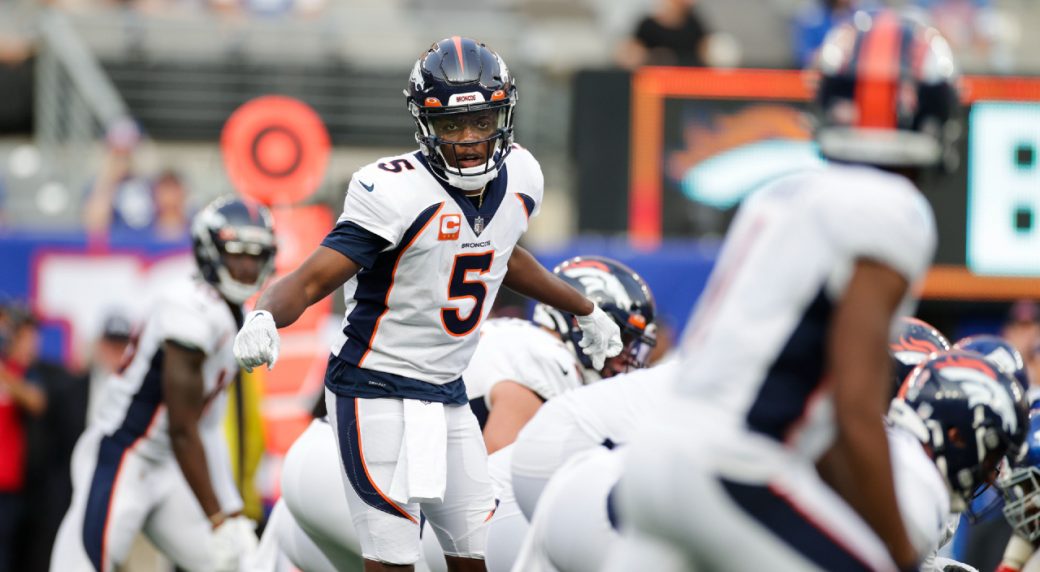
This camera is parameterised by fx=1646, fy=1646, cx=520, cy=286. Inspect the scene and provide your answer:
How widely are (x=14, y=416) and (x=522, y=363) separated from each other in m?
5.20

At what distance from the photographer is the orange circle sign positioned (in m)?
10.8

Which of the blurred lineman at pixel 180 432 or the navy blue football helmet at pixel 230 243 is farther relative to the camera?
the navy blue football helmet at pixel 230 243

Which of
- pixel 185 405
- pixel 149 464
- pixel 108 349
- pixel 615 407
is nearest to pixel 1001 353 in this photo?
pixel 615 407

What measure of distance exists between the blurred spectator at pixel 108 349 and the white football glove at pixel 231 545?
2.86 metres

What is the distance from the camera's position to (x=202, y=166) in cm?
1373

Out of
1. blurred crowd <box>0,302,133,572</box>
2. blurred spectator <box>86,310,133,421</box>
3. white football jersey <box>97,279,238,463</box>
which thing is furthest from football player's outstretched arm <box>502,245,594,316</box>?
blurred crowd <box>0,302,133,572</box>

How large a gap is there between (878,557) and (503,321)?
8.93ft

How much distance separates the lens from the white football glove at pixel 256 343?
402 centimetres

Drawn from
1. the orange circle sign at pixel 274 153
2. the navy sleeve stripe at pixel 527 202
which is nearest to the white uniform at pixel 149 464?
the navy sleeve stripe at pixel 527 202

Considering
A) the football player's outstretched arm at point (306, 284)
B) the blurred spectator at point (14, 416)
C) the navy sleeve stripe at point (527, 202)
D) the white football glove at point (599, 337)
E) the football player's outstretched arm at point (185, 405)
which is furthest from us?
the blurred spectator at point (14, 416)

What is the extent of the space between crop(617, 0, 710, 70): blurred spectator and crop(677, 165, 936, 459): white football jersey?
8.39 m

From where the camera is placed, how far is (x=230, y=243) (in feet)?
21.3

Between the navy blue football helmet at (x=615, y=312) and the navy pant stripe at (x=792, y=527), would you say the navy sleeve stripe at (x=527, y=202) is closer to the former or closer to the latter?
the navy blue football helmet at (x=615, y=312)

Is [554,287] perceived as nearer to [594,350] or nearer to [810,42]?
[594,350]
